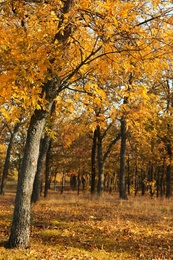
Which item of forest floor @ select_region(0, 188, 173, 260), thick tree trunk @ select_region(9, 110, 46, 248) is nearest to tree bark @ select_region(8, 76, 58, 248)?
thick tree trunk @ select_region(9, 110, 46, 248)

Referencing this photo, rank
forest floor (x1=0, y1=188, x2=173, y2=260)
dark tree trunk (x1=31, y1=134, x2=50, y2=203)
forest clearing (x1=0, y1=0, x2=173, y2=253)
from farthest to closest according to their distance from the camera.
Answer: dark tree trunk (x1=31, y1=134, x2=50, y2=203) < forest floor (x1=0, y1=188, x2=173, y2=260) < forest clearing (x1=0, y1=0, x2=173, y2=253)

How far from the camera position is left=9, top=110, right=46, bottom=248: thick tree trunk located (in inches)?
201

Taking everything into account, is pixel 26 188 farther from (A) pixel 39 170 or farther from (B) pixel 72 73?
(A) pixel 39 170

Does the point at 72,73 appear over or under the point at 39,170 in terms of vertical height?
over

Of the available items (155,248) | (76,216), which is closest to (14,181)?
(76,216)

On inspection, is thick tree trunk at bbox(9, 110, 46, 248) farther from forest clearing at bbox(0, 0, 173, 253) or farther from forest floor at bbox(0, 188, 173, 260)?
forest floor at bbox(0, 188, 173, 260)

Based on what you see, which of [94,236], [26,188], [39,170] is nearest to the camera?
[26,188]

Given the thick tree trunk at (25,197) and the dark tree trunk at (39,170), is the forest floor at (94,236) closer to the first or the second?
the thick tree trunk at (25,197)

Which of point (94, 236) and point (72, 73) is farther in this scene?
point (94, 236)

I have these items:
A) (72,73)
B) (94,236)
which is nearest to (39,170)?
(94,236)

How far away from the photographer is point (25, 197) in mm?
5211

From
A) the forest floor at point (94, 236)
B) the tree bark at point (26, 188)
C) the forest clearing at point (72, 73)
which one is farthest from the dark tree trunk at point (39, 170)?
the tree bark at point (26, 188)

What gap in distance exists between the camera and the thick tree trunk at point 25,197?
201 inches

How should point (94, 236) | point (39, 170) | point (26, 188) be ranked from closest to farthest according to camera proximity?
point (26, 188)
point (94, 236)
point (39, 170)
